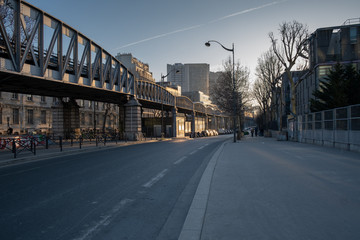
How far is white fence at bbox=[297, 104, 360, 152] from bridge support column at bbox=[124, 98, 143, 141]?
19945 mm

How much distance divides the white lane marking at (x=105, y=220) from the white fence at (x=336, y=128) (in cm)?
1430

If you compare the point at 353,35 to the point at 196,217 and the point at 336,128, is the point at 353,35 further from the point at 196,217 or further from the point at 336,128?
the point at 196,217

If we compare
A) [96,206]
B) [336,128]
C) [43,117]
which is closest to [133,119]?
[43,117]

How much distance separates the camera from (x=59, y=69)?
20.7m

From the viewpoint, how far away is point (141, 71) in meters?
92.9

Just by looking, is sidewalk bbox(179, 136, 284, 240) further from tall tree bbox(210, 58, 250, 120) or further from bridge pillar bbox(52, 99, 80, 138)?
tall tree bbox(210, 58, 250, 120)

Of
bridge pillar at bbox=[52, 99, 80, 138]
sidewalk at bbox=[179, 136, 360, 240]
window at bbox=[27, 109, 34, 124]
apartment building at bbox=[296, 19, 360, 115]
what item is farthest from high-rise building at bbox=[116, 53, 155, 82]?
Result: sidewalk at bbox=[179, 136, 360, 240]

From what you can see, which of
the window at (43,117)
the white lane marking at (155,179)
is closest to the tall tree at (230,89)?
the window at (43,117)

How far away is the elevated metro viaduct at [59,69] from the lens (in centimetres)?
1681

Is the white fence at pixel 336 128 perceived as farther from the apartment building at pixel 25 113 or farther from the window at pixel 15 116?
the window at pixel 15 116

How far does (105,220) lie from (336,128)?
17.9m

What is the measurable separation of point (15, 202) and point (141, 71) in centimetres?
8982

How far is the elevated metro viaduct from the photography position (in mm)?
16812

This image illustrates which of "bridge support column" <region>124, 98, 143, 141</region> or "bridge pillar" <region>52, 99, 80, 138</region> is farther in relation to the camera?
"bridge pillar" <region>52, 99, 80, 138</region>
